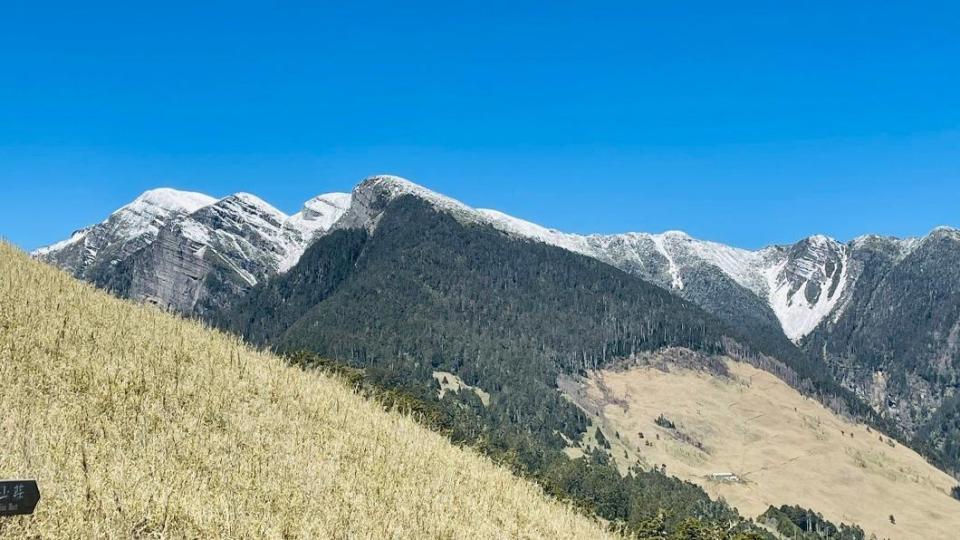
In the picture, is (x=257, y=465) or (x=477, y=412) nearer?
(x=257, y=465)

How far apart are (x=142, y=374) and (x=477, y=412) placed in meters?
183

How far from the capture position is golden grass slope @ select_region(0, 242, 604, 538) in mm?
8773

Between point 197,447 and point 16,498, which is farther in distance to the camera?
point 197,447

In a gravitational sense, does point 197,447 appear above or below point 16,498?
below

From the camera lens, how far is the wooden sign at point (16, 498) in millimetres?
6012

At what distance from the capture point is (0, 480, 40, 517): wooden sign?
601 cm

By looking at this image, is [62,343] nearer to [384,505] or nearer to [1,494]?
[384,505]

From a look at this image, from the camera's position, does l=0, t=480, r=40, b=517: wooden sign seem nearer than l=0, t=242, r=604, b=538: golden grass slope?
Yes

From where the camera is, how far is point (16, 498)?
6062 mm

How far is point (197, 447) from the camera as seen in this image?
35.7ft

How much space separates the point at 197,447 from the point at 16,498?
16.1 feet

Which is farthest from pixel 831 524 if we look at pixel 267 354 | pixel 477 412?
pixel 267 354

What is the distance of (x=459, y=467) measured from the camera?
569 inches

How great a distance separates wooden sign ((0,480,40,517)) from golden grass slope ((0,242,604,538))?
67.4 inches
